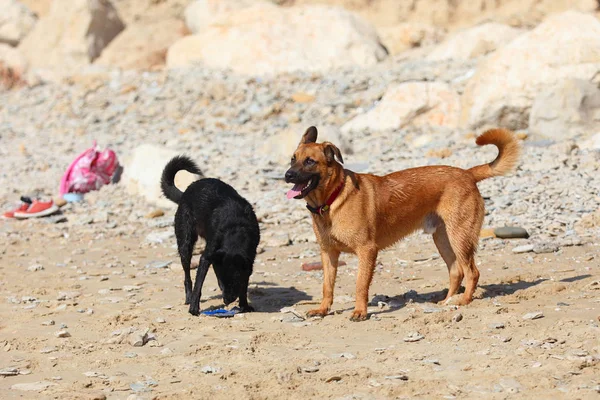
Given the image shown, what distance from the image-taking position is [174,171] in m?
8.34

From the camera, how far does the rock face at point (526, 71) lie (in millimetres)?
13500

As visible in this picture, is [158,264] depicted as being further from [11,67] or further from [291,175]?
→ [11,67]

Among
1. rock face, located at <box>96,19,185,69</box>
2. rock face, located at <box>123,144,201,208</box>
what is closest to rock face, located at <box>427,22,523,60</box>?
rock face, located at <box>96,19,185,69</box>

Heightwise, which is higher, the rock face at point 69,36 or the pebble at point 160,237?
the rock face at point 69,36

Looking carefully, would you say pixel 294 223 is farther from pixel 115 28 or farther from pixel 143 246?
pixel 115 28

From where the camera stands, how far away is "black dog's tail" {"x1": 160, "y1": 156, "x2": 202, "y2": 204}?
27.0 ft

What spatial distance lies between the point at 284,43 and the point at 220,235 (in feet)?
42.9

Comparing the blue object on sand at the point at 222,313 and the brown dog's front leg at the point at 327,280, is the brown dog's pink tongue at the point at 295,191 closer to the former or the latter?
the brown dog's front leg at the point at 327,280

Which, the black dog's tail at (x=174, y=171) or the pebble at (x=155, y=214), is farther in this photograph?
the pebble at (x=155, y=214)

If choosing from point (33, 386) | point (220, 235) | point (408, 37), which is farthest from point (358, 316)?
point (408, 37)

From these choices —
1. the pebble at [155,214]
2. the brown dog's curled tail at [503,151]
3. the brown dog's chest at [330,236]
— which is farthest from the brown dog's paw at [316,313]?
the pebble at [155,214]

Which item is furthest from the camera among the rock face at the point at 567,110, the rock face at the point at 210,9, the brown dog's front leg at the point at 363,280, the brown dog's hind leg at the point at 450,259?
the rock face at the point at 210,9

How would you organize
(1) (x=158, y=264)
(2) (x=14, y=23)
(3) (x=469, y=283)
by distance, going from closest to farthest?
(3) (x=469, y=283) < (1) (x=158, y=264) < (2) (x=14, y=23)

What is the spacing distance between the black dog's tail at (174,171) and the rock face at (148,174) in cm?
331
